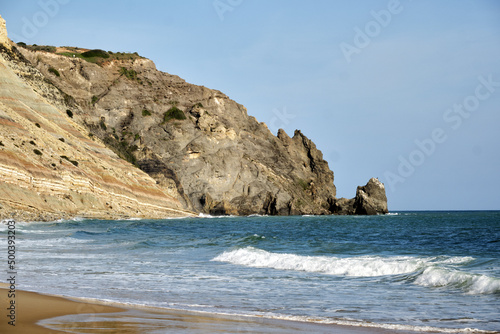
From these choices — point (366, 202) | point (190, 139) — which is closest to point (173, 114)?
point (190, 139)

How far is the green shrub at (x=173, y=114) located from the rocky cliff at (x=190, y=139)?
0.26 m

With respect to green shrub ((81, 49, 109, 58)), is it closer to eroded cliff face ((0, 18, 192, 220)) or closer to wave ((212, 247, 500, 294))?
eroded cliff face ((0, 18, 192, 220))

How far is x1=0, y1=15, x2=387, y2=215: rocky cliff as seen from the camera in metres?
117

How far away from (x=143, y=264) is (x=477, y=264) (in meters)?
13.7

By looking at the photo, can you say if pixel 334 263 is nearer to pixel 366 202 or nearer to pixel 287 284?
pixel 287 284

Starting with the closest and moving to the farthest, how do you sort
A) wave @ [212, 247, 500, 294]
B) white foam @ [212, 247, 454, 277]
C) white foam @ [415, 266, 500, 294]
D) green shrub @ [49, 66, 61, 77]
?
white foam @ [415, 266, 500, 294]
wave @ [212, 247, 500, 294]
white foam @ [212, 247, 454, 277]
green shrub @ [49, 66, 61, 77]

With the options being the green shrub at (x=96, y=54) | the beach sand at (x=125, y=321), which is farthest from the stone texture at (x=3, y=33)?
the beach sand at (x=125, y=321)

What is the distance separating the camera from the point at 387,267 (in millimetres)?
19422

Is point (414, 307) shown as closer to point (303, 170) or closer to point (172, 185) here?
point (172, 185)

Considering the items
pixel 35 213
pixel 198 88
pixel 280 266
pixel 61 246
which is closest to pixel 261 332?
pixel 280 266

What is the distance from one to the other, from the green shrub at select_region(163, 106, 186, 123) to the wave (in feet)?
347

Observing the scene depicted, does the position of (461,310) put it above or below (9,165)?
below

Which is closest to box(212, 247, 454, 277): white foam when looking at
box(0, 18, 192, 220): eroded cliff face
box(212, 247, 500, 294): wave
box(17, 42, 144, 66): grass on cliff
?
box(212, 247, 500, 294): wave

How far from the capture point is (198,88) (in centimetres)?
14700
